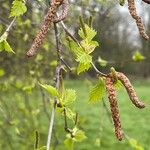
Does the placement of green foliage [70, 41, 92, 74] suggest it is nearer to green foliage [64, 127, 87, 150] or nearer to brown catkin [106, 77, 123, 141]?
brown catkin [106, 77, 123, 141]

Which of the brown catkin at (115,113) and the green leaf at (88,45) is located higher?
the green leaf at (88,45)

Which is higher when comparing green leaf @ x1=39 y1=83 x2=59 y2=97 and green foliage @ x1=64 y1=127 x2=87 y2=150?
green foliage @ x1=64 y1=127 x2=87 y2=150

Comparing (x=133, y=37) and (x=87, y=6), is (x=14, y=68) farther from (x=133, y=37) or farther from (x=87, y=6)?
(x=133, y=37)

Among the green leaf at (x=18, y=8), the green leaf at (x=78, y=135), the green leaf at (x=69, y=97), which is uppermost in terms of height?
the green leaf at (x=18, y=8)

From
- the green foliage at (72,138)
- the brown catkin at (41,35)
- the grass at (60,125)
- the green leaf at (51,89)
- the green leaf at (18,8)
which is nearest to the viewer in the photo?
the brown catkin at (41,35)

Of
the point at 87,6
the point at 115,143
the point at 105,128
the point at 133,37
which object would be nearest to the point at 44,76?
the point at 87,6

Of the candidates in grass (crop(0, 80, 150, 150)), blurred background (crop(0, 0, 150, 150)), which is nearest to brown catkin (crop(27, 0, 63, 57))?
blurred background (crop(0, 0, 150, 150))

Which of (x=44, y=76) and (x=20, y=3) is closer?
(x=20, y=3)

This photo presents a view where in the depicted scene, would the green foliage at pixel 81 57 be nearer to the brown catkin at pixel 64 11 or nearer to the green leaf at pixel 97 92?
the green leaf at pixel 97 92

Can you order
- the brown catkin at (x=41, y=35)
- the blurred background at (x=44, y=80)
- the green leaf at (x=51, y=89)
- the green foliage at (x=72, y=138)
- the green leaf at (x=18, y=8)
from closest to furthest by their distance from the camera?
the brown catkin at (x=41, y=35) → the green leaf at (x=51, y=89) → the green leaf at (x=18, y=8) → the green foliage at (x=72, y=138) → the blurred background at (x=44, y=80)

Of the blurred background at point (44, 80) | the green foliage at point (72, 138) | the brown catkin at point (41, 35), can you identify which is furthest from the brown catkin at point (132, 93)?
the green foliage at point (72, 138)

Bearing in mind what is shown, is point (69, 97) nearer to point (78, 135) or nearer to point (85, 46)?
point (85, 46)
